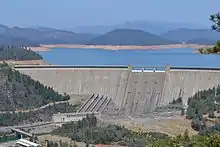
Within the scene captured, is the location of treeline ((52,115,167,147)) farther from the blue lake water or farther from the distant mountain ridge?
the distant mountain ridge

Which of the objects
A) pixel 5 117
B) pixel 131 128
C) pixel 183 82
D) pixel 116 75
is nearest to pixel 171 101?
pixel 183 82

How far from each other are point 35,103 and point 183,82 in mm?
10989

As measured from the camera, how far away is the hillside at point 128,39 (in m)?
137

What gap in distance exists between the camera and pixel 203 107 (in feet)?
119

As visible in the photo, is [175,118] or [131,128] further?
[175,118]

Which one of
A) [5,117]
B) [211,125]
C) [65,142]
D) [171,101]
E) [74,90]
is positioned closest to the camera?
[65,142]

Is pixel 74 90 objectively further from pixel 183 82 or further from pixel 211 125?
pixel 211 125

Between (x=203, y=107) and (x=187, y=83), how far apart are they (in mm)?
4584

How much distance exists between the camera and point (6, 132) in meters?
33.4

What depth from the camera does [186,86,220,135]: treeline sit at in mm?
32309

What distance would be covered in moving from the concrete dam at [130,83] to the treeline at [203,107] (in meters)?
1.35

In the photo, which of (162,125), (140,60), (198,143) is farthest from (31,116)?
(140,60)

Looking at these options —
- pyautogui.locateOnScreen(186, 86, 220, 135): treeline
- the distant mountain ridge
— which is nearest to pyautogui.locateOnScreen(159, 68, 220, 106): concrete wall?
pyautogui.locateOnScreen(186, 86, 220, 135): treeline

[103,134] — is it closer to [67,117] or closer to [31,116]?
[67,117]
